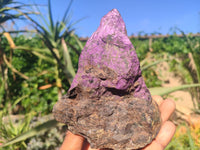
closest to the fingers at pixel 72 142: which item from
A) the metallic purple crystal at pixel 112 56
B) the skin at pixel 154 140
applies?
the skin at pixel 154 140

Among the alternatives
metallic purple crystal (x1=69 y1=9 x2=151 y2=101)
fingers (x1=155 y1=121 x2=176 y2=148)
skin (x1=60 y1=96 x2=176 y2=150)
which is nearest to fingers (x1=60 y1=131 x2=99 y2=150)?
skin (x1=60 y1=96 x2=176 y2=150)

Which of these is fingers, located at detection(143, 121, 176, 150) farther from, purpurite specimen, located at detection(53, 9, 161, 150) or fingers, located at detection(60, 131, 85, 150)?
fingers, located at detection(60, 131, 85, 150)

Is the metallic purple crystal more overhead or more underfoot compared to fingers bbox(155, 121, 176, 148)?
more overhead

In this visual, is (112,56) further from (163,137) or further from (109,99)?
(163,137)

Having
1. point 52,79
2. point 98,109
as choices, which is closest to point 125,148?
point 98,109

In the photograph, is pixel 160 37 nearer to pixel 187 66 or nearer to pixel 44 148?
pixel 187 66

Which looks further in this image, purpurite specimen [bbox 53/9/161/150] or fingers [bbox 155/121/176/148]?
fingers [bbox 155/121/176/148]

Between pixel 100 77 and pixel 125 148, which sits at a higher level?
Answer: pixel 100 77

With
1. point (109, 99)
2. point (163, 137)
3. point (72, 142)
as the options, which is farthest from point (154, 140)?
point (72, 142)
